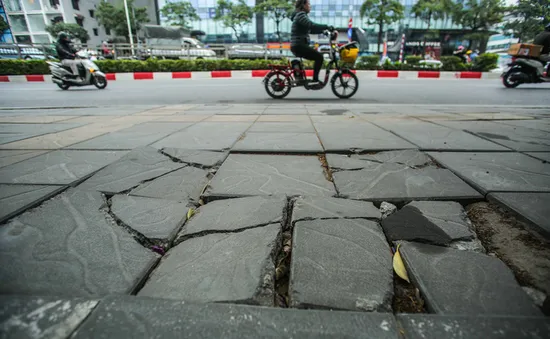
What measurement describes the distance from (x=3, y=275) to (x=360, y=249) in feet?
3.65

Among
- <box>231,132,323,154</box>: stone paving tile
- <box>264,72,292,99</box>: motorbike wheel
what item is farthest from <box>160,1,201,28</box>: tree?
<box>231,132,323,154</box>: stone paving tile

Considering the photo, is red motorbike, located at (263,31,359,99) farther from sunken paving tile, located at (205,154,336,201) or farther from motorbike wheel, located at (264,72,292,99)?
sunken paving tile, located at (205,154,336,201)

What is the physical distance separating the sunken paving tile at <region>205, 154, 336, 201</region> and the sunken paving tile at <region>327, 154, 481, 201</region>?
4.6 inches

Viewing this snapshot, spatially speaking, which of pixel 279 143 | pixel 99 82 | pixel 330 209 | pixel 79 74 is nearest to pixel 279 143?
pixel 279 143

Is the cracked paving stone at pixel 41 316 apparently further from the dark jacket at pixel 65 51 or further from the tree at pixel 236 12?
the tree at pixel 236 12

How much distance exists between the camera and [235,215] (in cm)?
120

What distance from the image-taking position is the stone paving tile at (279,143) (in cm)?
215

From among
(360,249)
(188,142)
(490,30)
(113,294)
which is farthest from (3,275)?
(490,30)

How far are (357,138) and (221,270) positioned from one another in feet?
6.34

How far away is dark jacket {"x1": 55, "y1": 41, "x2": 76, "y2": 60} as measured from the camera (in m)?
8.53

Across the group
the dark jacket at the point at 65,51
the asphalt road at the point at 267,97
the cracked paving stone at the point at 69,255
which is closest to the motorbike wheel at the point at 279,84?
the asphalt road at the point at 267,97

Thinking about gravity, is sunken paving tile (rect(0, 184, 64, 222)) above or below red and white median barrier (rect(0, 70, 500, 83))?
above

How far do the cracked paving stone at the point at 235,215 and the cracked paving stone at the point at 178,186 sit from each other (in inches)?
6.7

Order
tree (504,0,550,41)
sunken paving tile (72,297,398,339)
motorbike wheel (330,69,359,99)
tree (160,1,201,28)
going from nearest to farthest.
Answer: sunken paving tile (72,297,398,339)
tree (504,0,550,41)
motorbike wheel (330,69,359,99)
tree (160,1,201,28)
